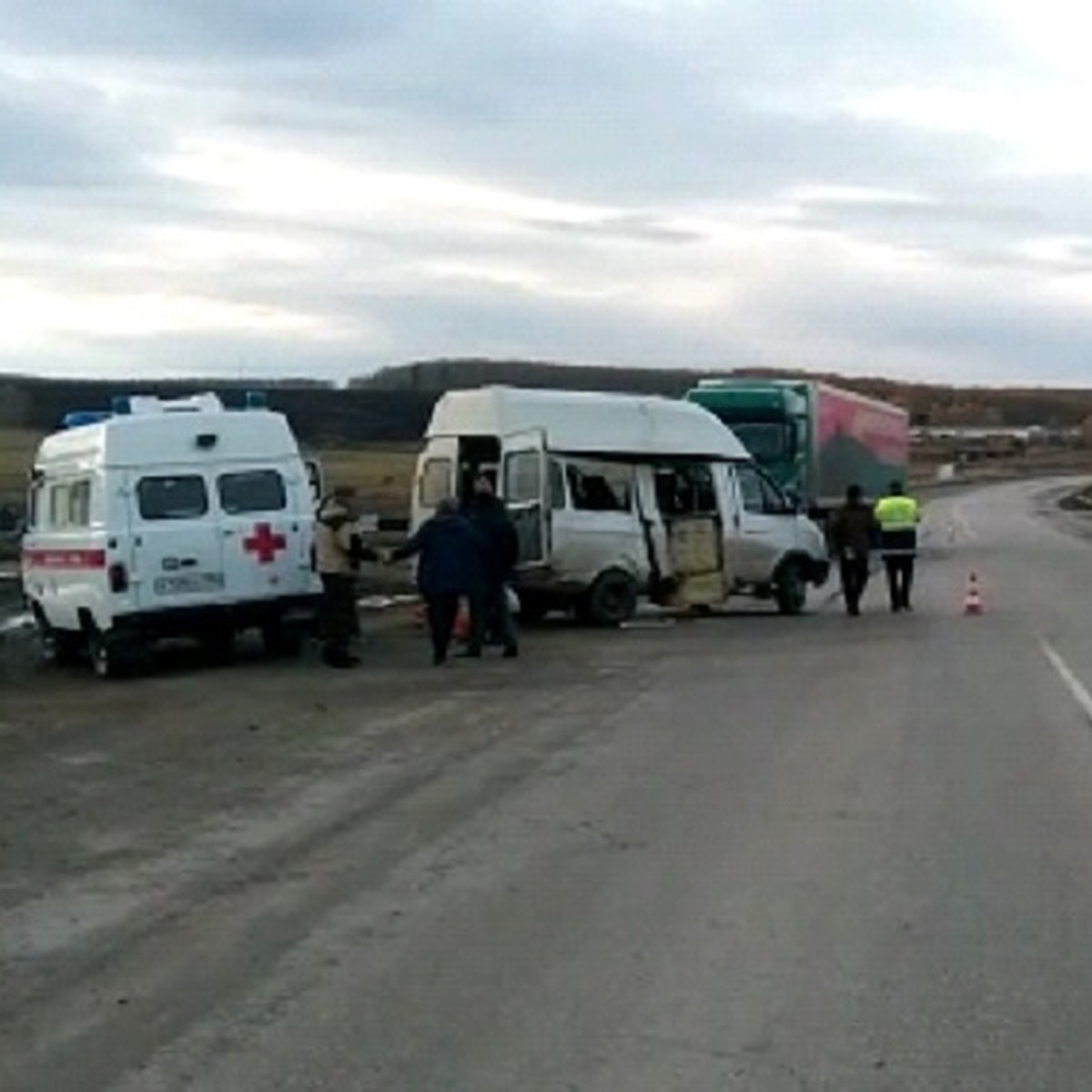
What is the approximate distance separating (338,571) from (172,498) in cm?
163

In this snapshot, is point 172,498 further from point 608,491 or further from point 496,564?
point 608,491

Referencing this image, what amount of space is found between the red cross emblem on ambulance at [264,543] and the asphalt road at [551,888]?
289 centimetres

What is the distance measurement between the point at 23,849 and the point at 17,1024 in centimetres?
391

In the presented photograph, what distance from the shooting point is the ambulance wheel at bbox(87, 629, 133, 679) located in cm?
2231

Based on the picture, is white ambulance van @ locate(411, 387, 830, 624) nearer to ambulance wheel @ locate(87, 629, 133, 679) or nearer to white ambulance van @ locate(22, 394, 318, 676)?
white ambulance van @ locate(22, 394, 318, 676)

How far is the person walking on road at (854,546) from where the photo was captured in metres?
30.4

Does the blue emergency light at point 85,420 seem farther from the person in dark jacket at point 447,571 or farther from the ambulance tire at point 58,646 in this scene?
the person in dark jacket at point 447,571

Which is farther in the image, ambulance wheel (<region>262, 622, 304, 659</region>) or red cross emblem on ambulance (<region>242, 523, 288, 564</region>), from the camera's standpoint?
ambulance wheel (<region>262, 622, 304, 659</region>)

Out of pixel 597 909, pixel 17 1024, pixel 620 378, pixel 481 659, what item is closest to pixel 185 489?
pixel 481 659

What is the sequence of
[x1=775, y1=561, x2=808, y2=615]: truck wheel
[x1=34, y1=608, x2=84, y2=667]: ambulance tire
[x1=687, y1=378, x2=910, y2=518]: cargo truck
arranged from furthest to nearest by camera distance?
[x1=687, y1=378, x2=910, y2=518]: cargo truck, [x1=775, y1=561, x2=808, y2=615]: truck wheel, [x1=34, y1=608, x2=84, y2=667]: ambulance tire

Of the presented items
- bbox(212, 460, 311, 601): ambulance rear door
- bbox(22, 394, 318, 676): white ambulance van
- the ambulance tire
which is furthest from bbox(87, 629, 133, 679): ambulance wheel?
the ambulance tire

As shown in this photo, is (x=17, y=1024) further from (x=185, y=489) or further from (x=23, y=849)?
(x=185, y=489)

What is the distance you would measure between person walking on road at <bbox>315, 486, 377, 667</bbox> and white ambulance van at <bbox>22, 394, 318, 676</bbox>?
0.52 meters

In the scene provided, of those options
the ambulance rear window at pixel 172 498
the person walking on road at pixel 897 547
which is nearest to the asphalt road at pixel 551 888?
the ambulance rear window at pixel 172 498
